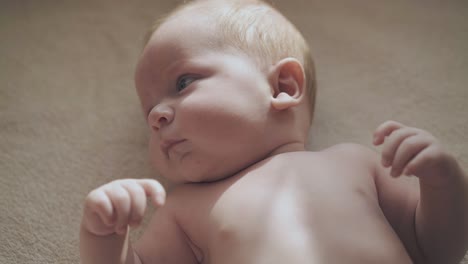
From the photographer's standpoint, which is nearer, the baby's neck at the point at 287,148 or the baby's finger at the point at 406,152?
the baby's finger at the point at 406,152

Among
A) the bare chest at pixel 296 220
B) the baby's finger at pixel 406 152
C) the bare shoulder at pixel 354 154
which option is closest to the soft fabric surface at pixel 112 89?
the bare shoulder at pixel 354 154

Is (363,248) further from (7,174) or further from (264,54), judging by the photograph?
(7,174)

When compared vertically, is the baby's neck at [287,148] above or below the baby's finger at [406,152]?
below

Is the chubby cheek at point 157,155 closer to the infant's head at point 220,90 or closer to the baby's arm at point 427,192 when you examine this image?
the infant's head at point 220,90

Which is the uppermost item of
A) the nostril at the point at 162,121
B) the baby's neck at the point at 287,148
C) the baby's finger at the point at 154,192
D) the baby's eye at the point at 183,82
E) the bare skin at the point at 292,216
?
the baby's eye at the point at 183,82

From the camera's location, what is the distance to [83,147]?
3.79 feet

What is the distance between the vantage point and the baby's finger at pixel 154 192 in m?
0.69

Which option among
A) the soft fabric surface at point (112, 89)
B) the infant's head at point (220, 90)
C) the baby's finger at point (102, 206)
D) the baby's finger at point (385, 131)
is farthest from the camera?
the soft fabric surface at point (112, 89)

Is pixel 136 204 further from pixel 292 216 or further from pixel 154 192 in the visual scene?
pixel 292 216

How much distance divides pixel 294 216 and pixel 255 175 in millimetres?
112

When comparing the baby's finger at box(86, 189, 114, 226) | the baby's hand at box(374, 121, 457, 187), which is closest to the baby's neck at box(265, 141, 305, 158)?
the baby's hand at box(374, 121, 457, 187)

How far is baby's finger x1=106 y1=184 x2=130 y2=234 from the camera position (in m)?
0.68

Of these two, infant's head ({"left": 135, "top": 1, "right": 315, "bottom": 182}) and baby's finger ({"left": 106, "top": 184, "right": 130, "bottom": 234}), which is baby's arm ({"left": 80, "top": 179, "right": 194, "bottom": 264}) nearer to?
baby's finger ({"left": 106, "top": 184, "right": 130, "bottom": 234})

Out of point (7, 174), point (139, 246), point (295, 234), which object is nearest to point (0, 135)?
point (7, 174)
